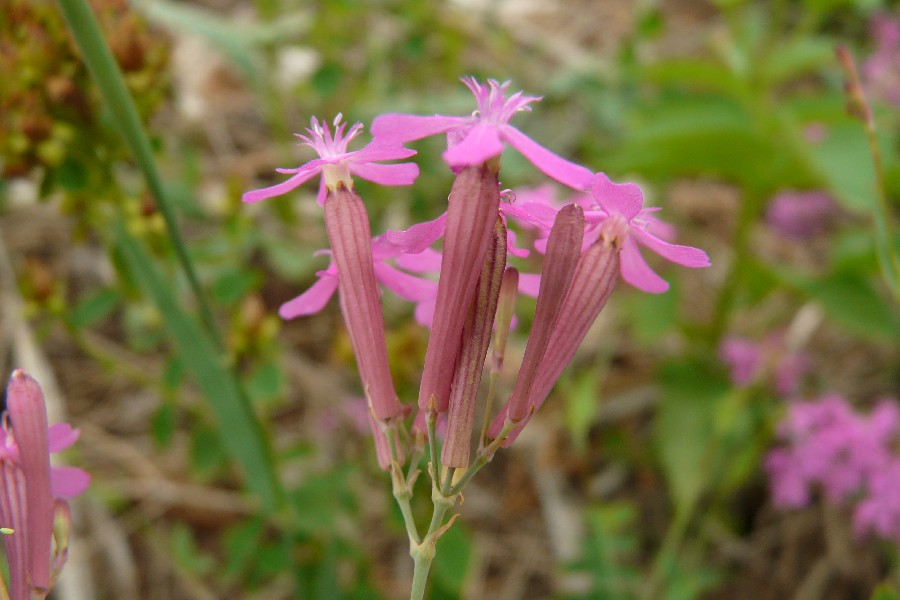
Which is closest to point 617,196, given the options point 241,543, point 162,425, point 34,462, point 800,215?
point 34,462

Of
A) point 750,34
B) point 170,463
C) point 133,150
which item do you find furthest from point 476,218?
point 750,34

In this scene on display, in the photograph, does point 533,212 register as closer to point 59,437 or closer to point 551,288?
point 551,288

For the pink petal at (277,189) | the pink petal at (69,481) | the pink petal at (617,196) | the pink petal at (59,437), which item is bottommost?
the pink petal at (69,481)

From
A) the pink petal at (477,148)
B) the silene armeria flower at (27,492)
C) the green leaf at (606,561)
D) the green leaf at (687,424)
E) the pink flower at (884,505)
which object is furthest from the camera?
the green leaf at (687,424)

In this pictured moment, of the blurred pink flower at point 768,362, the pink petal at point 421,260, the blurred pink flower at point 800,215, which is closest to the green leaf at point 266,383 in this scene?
the pink petal at point 421,260

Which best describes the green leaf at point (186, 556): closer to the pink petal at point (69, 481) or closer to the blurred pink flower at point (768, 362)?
the pink petal at point (69, 481)

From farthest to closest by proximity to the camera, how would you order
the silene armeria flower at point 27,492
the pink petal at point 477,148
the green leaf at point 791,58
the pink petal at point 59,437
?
the green leaf at point 791,58 → the pink petal at point 59,437 → the silene armeria flower at point 27,492 → the pink petal at point 477,148

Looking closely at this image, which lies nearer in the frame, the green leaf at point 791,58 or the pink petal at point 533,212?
the pink petal at point 533,212

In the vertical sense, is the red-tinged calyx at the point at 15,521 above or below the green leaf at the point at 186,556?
below
